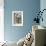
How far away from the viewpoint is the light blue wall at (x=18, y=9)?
5012mm

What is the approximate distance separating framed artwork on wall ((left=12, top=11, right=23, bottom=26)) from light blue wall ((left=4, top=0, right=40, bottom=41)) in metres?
0.12

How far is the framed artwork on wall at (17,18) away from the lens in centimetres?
506

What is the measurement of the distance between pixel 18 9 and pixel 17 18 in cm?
35

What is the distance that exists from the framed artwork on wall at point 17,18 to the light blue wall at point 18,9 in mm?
117

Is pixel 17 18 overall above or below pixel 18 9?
below

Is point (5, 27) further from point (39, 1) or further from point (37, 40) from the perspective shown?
point (37, 40)

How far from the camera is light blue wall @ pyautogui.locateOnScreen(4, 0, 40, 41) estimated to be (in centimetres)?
501

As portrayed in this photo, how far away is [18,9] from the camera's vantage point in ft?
16.5

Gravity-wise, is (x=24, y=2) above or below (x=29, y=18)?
above

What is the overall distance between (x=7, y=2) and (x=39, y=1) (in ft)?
4.06

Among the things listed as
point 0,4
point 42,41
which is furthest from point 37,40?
point 0,4

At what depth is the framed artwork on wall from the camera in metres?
5.06

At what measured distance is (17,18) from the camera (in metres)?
5.10

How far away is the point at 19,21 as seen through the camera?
5.09 metres
